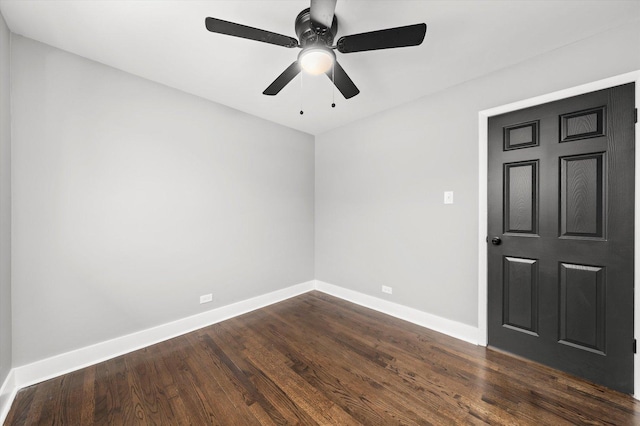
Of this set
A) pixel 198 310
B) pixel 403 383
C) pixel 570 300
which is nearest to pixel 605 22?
pixel 570 300

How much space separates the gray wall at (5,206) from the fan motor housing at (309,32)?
191cm

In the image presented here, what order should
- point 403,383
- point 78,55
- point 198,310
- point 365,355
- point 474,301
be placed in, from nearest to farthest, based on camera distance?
point 403,383 → point 78,55 → point 365,355 → point 474,301 → point 198,310

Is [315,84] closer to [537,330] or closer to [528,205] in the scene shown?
[528,205]

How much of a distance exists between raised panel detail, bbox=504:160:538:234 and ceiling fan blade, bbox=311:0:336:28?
188 cm

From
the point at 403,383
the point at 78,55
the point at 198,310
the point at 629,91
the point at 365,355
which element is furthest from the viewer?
the point at 198,310

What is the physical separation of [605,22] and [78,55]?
3891mm

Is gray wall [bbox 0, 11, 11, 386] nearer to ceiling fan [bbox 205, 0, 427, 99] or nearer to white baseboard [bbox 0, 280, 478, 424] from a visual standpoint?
white baseboard [bbox 0, 280, 478, 424]

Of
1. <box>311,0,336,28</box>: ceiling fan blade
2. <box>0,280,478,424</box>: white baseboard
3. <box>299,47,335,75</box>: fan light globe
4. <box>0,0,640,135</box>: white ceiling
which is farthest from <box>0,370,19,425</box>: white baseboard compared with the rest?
<box>311,0,336,28</box>: ceiling fan blade

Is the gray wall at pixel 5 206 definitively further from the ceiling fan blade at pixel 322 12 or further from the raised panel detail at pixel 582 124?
the raised panel detail at pixel 582 124

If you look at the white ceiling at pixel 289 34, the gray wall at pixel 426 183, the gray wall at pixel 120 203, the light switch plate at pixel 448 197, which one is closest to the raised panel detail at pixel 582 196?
the gray wall at pixel 426 183

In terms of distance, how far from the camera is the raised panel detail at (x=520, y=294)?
2047mm

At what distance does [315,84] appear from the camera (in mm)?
2441

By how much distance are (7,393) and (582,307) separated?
400 cm

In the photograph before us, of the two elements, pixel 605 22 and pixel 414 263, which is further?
pixel 414 263
